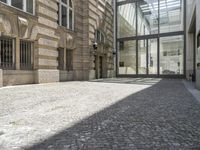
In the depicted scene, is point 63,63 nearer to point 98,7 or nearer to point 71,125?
point 98,7

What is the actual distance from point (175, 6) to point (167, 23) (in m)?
1.84

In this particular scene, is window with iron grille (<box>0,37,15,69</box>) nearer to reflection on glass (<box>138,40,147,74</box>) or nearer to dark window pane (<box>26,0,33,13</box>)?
dark window pane (<box>26,0,33,13</box>)

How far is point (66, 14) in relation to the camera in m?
17.2

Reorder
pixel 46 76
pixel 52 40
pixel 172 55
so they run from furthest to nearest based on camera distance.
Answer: pixel 172 55, pixel 52 40, pixel 46 76

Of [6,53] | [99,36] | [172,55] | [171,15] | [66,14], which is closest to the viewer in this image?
[6,53]

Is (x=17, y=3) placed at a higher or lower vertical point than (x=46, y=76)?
higher

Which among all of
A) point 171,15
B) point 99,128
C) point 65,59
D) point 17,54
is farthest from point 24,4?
point 171,15

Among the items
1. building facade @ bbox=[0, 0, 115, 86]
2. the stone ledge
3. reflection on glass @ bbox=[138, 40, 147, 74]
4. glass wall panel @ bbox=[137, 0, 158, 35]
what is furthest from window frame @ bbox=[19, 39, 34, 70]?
glass wall panel @ bbox=[137, 0, 158, 35]

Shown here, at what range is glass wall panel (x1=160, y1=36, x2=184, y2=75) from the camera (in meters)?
22.5

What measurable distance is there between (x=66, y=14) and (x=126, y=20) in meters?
10.5

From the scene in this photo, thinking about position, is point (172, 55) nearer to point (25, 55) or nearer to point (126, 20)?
point (126, 20)

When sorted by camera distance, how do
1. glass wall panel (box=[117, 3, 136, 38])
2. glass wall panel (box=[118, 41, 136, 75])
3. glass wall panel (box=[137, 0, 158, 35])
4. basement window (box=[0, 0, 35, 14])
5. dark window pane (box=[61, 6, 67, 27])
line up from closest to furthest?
basement window (box=[0, 0, 35, 14]), dark window pane (box=[61, 6, 67, 27]), glass wall panel (box=[137, 0, 158, 35]), glass wall panel (box=[118, 41, 136, 75]), glass wall panel (box=[117, 3, 136, 38])

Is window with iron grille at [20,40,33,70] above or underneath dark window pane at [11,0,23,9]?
underneath

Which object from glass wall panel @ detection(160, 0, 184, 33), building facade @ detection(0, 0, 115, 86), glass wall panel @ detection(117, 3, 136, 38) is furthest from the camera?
glass wall panel @ detection(117, 3, 136, 38)
